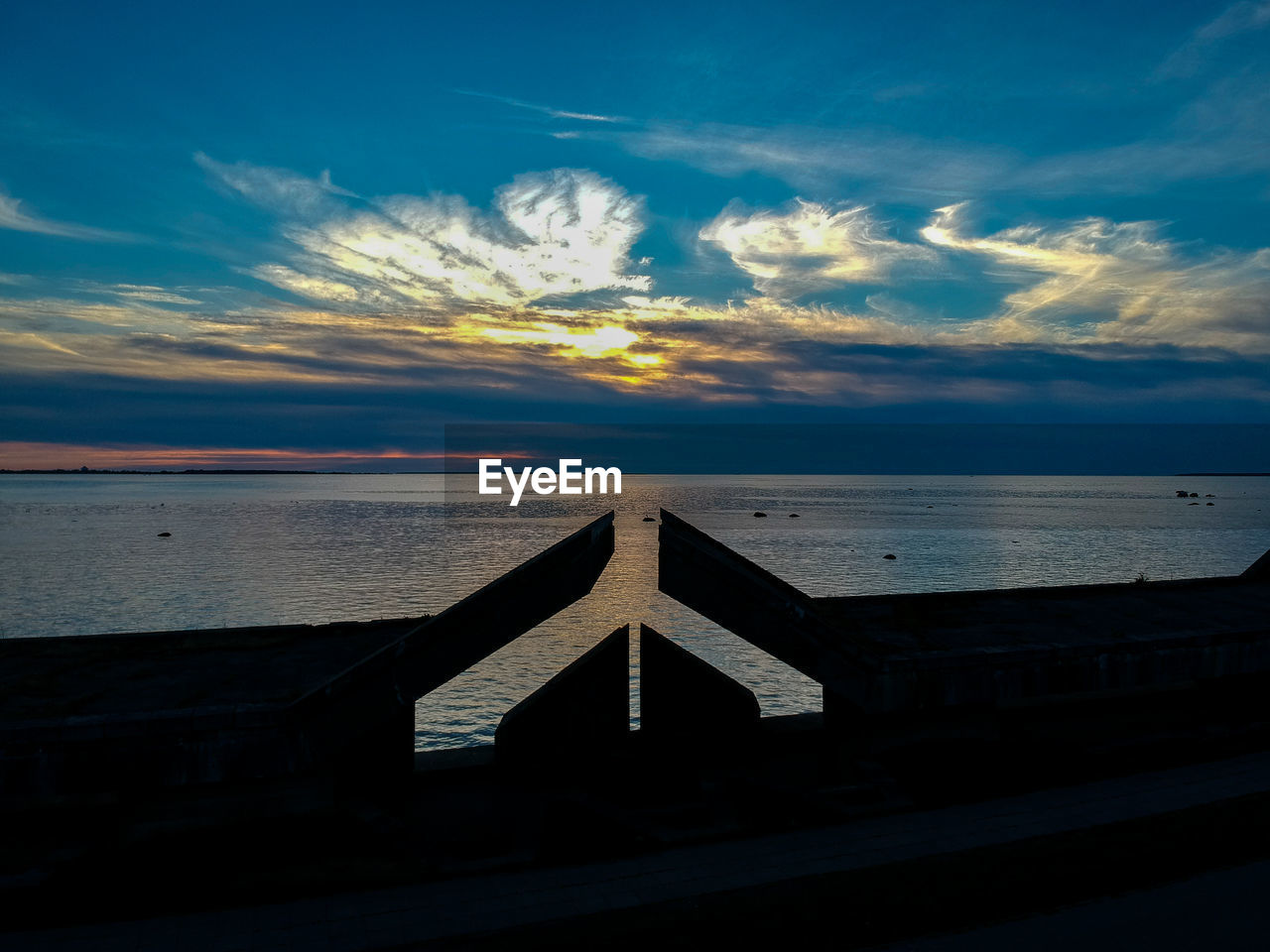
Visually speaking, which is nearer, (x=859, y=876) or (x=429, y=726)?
(x=859, y=876)

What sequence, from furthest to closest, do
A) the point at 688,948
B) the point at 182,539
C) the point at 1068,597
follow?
1. the point at 182,539
2. the point at 1068,597
3. the point at 688,948

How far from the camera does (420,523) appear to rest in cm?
10562

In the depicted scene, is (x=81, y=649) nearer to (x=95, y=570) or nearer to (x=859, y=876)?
(x=859, y=876)

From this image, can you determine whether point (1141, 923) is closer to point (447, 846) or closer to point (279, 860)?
point (447, 846)

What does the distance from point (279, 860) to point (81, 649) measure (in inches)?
185

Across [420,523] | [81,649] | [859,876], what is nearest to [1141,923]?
[859,876]

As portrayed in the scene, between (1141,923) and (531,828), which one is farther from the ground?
(1141,923)

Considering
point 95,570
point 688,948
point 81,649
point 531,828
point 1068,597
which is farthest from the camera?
point 95,570

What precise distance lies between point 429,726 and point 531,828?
40.1 ft

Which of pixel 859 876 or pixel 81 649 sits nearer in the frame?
pixel 859 876

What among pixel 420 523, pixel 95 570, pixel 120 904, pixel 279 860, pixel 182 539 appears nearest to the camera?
pixel 120 904

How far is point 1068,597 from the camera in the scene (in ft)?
47.3

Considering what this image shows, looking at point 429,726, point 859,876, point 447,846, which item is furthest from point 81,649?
point 429,726

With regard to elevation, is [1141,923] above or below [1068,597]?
below
